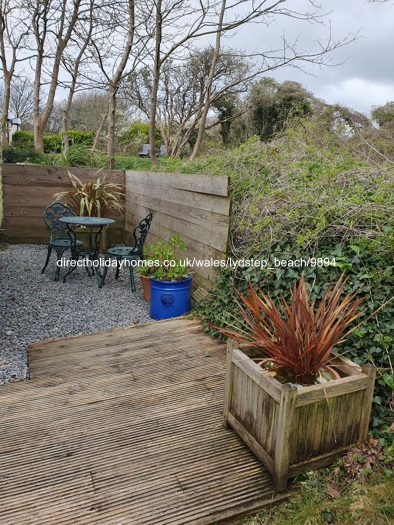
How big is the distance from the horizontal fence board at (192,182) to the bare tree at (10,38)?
630 cm

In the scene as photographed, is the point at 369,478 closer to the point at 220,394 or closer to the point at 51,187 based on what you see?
the point at 220,394

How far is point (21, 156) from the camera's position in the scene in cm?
816

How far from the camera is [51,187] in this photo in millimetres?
5852

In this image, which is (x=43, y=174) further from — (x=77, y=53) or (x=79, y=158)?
(x=77, y=53)

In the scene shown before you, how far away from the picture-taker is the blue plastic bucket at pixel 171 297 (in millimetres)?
3369

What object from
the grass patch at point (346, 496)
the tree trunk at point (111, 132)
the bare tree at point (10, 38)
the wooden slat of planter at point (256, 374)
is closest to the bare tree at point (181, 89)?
the tree trunk at point (111, 132)

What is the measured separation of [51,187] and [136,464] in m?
5.06

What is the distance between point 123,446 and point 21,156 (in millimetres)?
7860

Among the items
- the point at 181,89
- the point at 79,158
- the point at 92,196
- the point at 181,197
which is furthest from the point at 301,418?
the point at 181,89

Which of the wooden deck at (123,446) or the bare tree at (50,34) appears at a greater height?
the bare tree at (50,34)

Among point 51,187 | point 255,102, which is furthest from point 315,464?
point 255,102

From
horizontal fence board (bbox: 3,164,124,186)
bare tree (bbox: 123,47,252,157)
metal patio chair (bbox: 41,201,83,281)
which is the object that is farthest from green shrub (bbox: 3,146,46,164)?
metal patio chair (bbox: 41,201,83,281)

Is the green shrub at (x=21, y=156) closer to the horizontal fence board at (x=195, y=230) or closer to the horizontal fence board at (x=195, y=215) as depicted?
the horizontal fence board at (x=195, y=215)

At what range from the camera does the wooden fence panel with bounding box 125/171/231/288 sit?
10.1ft
